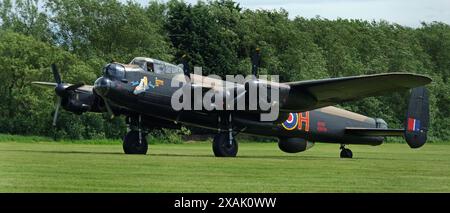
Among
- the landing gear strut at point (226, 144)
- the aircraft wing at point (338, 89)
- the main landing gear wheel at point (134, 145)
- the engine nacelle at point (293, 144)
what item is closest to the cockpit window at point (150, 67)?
the main landing gear wheel at point (134, 145)

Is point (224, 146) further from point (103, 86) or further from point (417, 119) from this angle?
point (417, 119)

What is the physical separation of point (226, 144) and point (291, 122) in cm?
424

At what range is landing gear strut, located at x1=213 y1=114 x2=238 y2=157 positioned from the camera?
1191 inches

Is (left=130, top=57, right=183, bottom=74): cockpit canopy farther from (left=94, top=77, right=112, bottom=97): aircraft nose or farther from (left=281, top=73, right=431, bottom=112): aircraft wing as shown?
(left=281, top=73, right=431, bottom=112): aircraft wing

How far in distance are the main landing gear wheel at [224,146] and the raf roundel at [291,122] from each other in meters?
3.52

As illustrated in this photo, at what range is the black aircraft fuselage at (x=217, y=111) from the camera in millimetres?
28844

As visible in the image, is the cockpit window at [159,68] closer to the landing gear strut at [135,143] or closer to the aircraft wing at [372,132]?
the landing gear strut at [135,143]

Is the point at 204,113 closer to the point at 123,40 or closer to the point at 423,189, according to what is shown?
the point at 423,189

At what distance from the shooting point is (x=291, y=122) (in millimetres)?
33688

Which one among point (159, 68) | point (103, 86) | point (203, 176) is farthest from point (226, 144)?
point (203, 176)

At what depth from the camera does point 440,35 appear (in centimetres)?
10231

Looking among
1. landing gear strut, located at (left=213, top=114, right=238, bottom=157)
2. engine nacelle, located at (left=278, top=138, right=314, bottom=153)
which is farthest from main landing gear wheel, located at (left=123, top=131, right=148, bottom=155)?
engine nacelle, located at (left=278, top=138, right=314, bottom=153)
